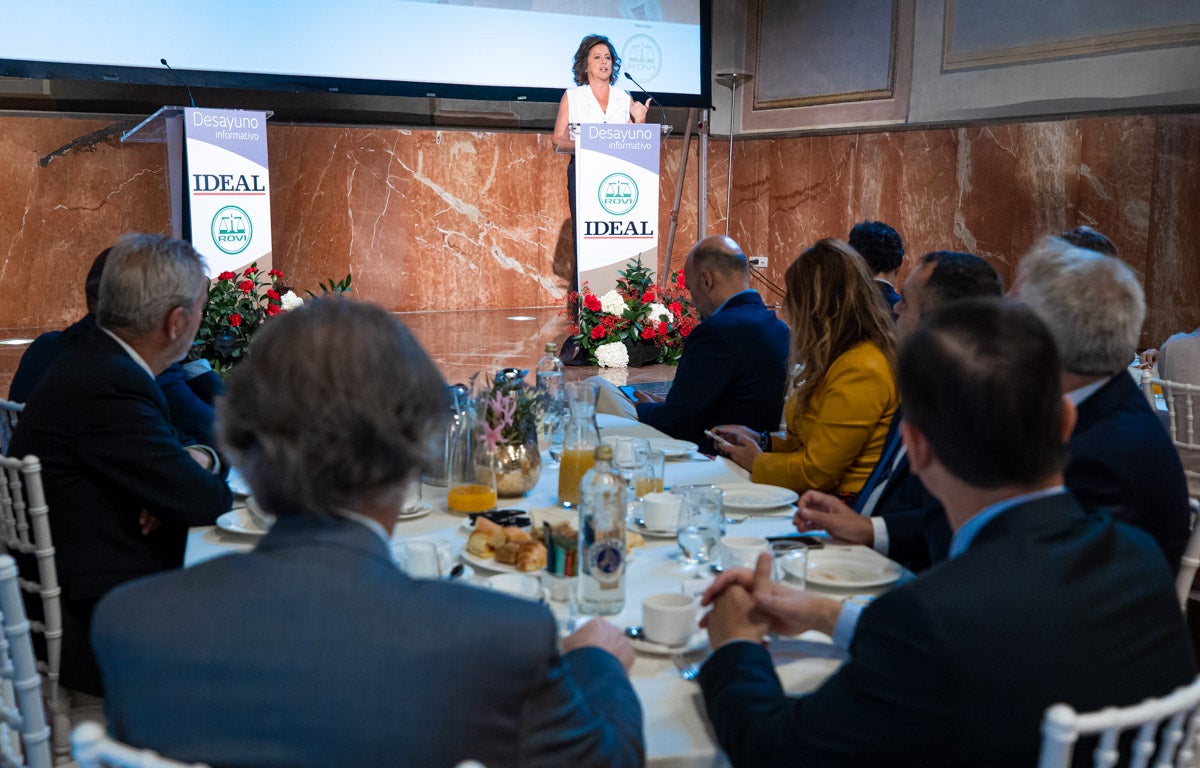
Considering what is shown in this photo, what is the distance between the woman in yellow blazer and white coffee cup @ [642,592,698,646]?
1.27 m

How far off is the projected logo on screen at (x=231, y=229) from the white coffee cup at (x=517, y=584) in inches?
204

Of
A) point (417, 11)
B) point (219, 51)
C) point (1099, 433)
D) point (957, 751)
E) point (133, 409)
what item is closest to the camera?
point (957, 751)

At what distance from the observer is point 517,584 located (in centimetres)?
165

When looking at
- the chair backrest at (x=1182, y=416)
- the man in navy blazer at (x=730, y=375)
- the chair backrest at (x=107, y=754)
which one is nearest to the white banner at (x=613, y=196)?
the man in navy blazer at (x=730, y=375)

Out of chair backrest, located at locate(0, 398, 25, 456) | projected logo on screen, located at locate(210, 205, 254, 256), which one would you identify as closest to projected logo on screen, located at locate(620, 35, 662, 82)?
projected logo on screen, located at locate(210, 205, 254, 256)

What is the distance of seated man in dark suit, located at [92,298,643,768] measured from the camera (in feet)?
3.15

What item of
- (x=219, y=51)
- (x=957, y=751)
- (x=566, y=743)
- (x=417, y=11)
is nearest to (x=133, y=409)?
(x=566, y=743)

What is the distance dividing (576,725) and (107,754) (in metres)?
0.43

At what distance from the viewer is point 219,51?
25.7 feet

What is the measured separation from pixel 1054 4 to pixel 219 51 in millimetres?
6171

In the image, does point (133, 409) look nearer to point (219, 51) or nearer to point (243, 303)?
point (243, 303)

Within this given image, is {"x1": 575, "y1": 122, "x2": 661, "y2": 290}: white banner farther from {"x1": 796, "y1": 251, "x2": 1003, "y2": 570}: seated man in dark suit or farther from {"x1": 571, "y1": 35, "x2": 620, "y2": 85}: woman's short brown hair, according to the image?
{"x1": 796, "y1": 251, "x2": 1003, "y2": 570}: seated man in dark suit

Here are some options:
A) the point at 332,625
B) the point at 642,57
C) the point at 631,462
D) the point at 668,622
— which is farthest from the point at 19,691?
the point at 642,57

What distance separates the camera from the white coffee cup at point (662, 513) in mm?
2041
